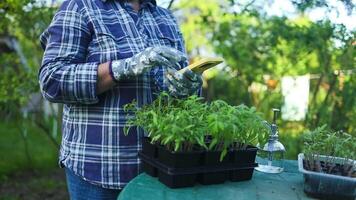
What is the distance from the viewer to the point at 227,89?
22.6ft

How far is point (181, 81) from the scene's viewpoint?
4.92 feet

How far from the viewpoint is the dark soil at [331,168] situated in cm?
135

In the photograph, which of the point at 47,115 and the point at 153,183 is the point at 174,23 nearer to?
the point at 153,183

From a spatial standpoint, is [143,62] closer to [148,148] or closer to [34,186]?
[148,148]

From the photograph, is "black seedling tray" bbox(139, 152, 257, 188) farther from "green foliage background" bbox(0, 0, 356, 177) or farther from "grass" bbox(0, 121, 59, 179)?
"grass" bbox(0, 121, 59, 179)

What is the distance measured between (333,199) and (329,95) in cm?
316

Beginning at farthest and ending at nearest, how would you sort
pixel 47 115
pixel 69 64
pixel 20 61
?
pixel 47 115
pixel 20 61
pixel 69 64

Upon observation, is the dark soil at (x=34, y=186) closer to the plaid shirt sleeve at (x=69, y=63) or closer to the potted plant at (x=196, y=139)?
the plaid shirt sleeve at (x=69, y=63)

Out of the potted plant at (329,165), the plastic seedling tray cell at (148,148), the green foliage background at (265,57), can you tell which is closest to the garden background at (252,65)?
the green foliage background at (265,57)

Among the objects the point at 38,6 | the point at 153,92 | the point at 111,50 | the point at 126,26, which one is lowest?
the point at 153,92

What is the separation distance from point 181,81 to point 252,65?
3.62m

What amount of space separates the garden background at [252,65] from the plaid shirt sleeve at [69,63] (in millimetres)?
1698

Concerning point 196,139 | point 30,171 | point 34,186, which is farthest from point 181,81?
point 30,171

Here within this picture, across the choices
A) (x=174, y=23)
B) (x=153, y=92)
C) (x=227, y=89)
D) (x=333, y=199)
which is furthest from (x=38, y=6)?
(x=227, y=89)
